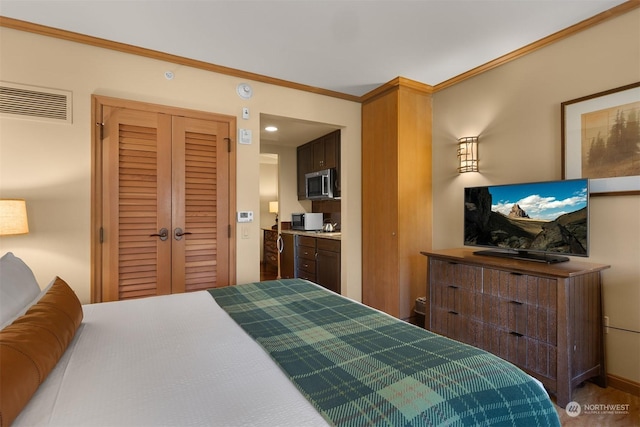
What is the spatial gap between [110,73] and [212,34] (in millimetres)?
904

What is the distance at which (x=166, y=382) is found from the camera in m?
0.92

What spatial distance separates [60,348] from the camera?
1062 millimetres

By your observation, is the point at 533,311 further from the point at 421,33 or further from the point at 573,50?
the point at 421,33

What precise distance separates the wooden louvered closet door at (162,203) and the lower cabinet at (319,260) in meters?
1.46

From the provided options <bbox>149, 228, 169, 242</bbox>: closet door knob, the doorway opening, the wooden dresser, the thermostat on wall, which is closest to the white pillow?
<bbox>149, 228, 169, 242</bbox>: closet door knob

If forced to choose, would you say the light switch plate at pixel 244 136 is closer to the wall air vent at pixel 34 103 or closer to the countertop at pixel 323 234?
the wall air vent at pixel 34 103

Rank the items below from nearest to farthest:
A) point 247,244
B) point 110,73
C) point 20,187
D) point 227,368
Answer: point 227,368 < point 20,187 < point 110,73 < point 247,244

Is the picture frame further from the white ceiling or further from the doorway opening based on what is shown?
the doorway opening

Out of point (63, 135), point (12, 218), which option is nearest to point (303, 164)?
point (63, 135)

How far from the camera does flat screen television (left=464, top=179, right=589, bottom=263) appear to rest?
204 cm

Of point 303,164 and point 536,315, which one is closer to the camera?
point 536,315

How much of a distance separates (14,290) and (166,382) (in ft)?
2.67

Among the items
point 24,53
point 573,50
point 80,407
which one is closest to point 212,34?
point 24,53

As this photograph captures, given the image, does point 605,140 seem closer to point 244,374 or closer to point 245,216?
point 244,374
